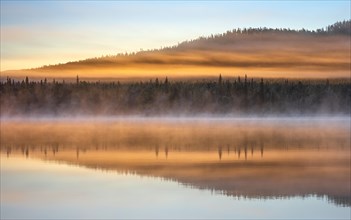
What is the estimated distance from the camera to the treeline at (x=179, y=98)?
142 m

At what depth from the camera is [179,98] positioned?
489 feet

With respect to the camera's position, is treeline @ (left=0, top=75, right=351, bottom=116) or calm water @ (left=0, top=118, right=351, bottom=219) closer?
calm water @ (left=0, top=118, right=351, bottom=219)

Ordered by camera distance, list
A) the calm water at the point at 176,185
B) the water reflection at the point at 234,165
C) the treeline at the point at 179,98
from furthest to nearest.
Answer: the treeline at the point at 179,98 → the water reflection at the point at 234,165 → the calm water at the point at 176,185

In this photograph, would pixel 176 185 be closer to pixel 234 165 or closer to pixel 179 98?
pixel 234 165

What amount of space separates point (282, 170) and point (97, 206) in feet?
31.0

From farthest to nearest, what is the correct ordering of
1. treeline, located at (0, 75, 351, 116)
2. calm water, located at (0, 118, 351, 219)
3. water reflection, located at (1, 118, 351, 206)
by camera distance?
treeline, located at (0, 75, 351, 116)
water reflection, located at (1, 118, 351, 206)
calm water, located at (0, 118, 351, 219)

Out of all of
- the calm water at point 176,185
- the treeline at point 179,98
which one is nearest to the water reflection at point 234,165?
the calm water at point 176,185

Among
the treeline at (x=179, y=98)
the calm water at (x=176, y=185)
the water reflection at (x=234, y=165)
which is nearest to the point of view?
the calm water at (x=176, y=185)

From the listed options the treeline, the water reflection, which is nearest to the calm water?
the water reflection

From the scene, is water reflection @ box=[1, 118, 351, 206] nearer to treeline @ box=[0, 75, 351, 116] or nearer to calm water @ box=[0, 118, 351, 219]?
calm water @ box=[0, 118, 351, 219]

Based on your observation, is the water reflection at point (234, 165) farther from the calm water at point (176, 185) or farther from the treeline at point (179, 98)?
the treeline at point (179, 98)

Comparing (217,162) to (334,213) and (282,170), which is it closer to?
(282,170)

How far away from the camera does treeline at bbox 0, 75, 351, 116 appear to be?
142500 mm

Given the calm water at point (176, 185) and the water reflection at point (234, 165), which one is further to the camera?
the water reflection at point (234, 165)
